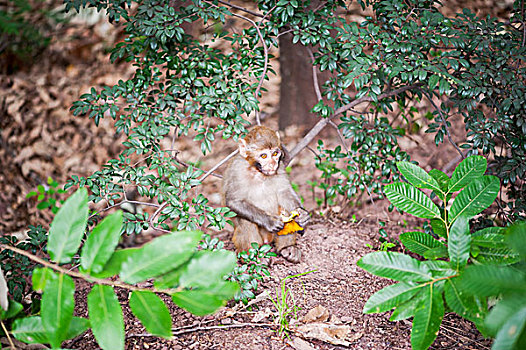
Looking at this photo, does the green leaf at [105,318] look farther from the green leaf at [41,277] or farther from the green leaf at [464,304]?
the green leaf at [464,304]

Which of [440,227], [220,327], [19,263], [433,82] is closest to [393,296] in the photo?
[440,227]

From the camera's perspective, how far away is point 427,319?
7.72 feet

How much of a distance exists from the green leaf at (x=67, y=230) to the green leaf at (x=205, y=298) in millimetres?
504

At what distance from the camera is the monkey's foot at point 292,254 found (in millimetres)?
4102

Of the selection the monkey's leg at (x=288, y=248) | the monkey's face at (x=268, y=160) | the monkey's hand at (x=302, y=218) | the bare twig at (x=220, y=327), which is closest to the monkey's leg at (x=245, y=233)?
the monkey's leg at (x=288, y=248)

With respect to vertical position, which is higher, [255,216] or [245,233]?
[255,216]

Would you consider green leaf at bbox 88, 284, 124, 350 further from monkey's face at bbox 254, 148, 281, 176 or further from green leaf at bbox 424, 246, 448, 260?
monkey's face at bbox 254, 148, 281, 176

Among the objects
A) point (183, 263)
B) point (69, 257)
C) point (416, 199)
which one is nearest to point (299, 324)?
point (416, 199)

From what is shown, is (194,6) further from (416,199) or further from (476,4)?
(476,4)

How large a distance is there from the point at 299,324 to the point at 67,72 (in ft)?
21.4

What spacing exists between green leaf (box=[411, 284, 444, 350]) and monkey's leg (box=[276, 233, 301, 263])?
1.78 meters

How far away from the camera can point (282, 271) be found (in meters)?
3.96

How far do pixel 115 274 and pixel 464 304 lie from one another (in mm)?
1666

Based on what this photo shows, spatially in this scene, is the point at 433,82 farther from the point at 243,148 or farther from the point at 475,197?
the point at 243,148
